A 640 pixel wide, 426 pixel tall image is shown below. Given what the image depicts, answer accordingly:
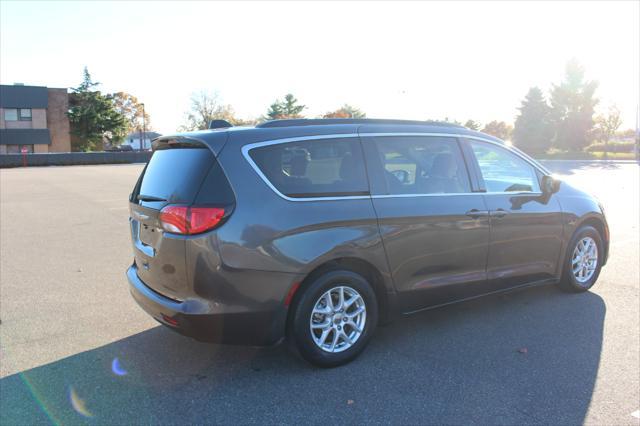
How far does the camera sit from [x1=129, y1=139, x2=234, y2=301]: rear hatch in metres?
3.27

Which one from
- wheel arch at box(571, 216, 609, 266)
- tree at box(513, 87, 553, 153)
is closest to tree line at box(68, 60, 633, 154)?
tree at box(513, 87, 553, 153)

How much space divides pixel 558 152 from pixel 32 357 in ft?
181

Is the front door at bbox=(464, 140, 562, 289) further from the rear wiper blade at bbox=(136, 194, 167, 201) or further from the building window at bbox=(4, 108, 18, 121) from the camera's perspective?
the building window at bbox=(4, 108, 18, 121)

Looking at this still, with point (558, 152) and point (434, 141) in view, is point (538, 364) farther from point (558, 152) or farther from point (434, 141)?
point (558, 152)

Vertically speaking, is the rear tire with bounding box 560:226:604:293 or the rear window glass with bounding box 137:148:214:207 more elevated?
the rear window glass with bounding box 137:148:214:207

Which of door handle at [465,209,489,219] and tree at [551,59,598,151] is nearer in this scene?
door handle at [465,209,489,219]

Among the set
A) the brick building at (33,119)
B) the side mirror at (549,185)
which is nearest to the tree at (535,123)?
the brick building at (33,119)

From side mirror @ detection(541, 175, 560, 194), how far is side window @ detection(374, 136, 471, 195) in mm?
1089

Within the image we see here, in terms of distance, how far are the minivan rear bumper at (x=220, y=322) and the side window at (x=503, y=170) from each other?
2.35 meters

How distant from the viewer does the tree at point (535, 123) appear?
51.8 metres

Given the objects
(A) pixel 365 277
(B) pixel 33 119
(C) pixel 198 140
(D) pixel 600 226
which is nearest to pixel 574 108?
(D) pixel 600 226

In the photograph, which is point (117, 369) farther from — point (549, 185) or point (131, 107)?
point (131, 107)

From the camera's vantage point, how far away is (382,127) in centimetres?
409

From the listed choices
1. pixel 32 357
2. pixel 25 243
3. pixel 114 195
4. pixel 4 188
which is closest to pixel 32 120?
pixel 4 188
